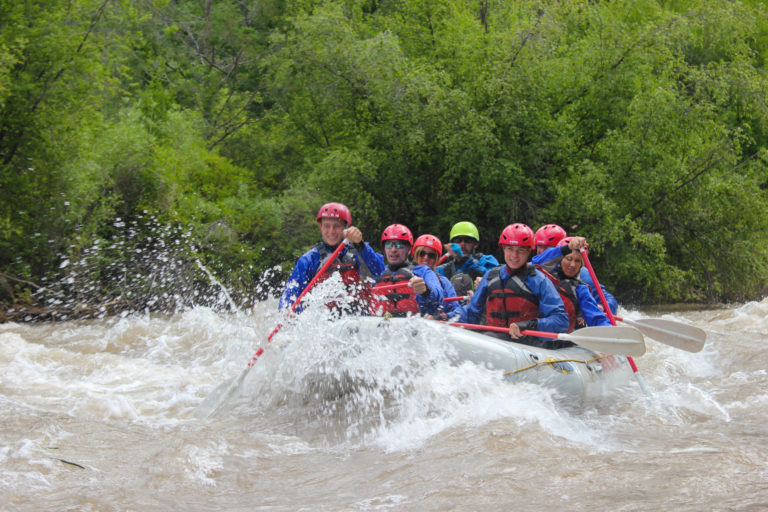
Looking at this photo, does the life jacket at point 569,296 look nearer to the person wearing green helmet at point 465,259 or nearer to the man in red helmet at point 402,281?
the man in red helmet at point 402,281

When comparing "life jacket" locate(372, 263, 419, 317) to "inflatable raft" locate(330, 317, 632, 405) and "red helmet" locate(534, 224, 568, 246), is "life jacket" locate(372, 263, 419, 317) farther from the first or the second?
"red helmet" locate(534, 224, 568, 246)

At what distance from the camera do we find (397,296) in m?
6.54

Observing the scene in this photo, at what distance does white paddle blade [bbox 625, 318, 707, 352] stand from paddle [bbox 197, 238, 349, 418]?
9.03ft

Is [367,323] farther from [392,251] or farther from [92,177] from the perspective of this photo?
[92,177]

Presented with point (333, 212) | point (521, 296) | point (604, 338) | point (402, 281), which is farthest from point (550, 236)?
point (333, 212)

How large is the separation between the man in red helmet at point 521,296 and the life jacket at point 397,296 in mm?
690

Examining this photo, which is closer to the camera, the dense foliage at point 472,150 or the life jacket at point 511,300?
the life jacket at point 511,300

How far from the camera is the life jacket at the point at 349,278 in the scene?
6.44 m

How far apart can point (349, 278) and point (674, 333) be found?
2.90 m

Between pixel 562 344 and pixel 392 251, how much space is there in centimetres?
161

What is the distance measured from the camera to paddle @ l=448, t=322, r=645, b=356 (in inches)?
223

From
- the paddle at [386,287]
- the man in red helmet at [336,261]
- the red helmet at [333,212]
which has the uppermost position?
the red helmet at [333,212]

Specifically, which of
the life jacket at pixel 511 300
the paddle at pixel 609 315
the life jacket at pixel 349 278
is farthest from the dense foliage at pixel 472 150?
the life jacket at pixel 511 300

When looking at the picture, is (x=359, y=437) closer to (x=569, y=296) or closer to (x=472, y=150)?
(x=569, y=296)
